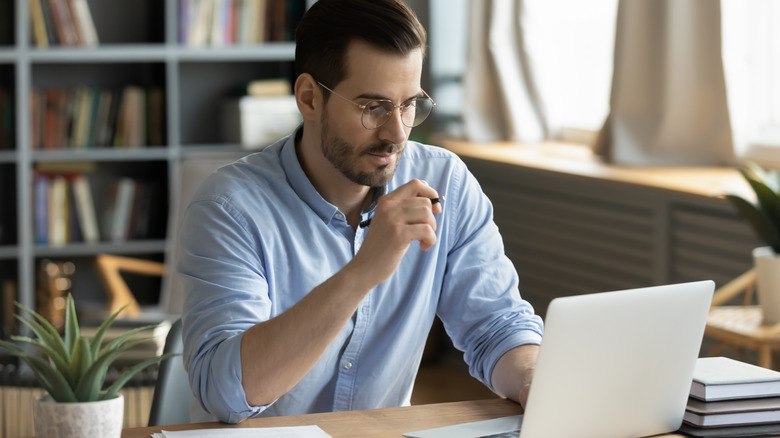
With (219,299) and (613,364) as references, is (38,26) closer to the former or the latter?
(219,299)

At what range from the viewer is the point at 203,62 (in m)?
4.61

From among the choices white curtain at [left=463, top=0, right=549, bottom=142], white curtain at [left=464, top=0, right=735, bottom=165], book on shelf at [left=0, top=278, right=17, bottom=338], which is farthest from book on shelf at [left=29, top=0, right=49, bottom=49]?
white curtain at [left=464, top=0, right=735, bottom=165]

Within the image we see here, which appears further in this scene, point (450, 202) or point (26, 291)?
point (26, 291)

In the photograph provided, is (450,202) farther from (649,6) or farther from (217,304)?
(649,6)

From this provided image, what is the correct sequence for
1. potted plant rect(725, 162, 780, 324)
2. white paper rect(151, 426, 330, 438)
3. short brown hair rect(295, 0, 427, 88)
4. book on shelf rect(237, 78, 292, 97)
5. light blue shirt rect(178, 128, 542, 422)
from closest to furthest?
A: white paper rect(151, 426, 330, 438) → light blue shirt rect(178, 128, 542, 422) → short brown hair rect(295, 0, 427, 88) → potted plant rect(725, 162, 780, 324) → book on shelf rect(237, 78, 292, 97)

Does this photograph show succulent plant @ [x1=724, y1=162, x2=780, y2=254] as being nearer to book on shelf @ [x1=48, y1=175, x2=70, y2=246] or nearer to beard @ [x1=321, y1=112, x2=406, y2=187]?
beard @ [x1=321, y1=112, x2=406, y2=187]

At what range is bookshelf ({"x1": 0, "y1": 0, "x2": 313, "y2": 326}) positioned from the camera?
414 cm

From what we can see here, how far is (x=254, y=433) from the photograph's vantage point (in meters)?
1.41

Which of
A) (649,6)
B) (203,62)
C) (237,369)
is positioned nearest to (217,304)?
(237,369)

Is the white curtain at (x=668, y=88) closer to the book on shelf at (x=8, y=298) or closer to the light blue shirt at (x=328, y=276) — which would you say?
the light blue shirt at (x=328, y=276)

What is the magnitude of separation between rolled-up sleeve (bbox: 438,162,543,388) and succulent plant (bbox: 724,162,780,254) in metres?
0.84

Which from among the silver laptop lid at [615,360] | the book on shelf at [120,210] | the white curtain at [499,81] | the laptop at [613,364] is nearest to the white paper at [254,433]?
the laptop at [613,364]

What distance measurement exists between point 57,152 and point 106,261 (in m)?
0.62

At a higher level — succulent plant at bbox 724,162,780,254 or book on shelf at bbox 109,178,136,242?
succulent plant at bbox 724,162,780,254
